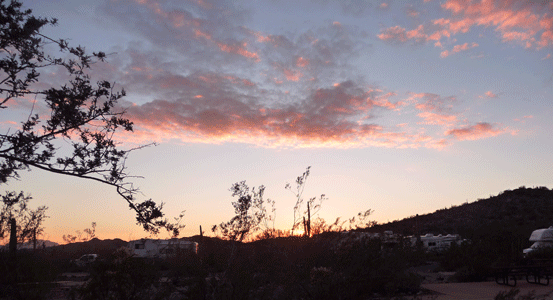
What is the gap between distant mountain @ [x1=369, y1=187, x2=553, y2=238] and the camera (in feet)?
135

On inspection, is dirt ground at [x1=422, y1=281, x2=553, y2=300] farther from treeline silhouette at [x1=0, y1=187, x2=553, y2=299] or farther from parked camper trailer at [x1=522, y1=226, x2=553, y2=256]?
parked camper trailer at [x1=522, y1=226, x2=553, y2=256]

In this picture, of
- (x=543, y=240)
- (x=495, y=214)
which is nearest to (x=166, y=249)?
(x=543, y=240)

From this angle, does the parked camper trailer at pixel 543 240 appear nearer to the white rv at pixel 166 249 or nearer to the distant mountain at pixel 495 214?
the white rv at pixel 166 249

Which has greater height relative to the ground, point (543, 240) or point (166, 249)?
point (166, 249)

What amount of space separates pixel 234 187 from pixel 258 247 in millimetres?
5413

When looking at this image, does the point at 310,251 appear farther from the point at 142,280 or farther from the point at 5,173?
the point at 5,173

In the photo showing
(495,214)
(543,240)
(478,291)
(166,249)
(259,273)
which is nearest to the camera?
(259,273)

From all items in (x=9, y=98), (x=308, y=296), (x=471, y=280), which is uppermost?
(x=9, y=98)

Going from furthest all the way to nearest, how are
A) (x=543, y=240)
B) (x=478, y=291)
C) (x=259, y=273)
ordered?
1. (x=543, y=240)
2. (x=478, y=291)
3. (x=259, y=273)

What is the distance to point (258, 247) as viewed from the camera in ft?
34.0

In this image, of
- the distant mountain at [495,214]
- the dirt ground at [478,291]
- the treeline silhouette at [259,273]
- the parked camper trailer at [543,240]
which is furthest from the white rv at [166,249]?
the distant mountain at [495,214]

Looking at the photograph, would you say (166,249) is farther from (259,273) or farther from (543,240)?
(543,240)

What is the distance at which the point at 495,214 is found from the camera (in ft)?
149

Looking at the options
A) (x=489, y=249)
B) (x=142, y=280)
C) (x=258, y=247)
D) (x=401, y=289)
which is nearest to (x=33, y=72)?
(x=142, y=280)
